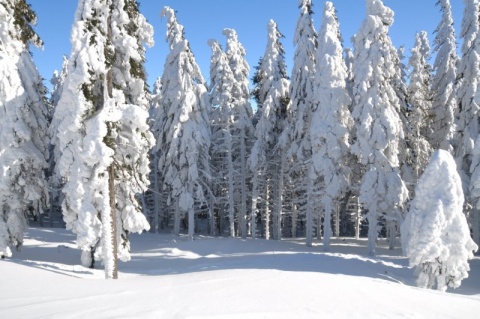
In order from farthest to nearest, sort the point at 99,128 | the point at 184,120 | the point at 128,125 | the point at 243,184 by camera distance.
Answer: the point at 243,184, the point at 184,120, the point at 128,125, the point at 99,128

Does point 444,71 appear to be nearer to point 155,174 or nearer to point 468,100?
point 468,100

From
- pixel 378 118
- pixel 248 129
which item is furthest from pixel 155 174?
pixel 378 118

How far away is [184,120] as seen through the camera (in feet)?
89.9

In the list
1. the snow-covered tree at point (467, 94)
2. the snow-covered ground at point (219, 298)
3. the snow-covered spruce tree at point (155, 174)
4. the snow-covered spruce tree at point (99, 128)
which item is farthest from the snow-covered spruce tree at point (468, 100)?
the snow-covered spruce tree at point (155, 174)

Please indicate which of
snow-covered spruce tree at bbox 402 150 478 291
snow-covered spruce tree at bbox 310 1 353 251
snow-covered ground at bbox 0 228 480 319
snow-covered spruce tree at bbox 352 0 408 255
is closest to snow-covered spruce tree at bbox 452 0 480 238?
snow-covered spruce tree at bbox 352 0 408 255

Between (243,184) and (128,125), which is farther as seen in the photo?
(243,184)

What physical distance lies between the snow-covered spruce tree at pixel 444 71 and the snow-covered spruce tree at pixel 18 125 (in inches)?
1163

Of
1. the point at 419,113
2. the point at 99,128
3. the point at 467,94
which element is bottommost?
the point at 99,128

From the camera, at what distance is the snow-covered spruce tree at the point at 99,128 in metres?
13.2

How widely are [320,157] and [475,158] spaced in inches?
349

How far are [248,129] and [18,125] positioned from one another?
20017 millimetres

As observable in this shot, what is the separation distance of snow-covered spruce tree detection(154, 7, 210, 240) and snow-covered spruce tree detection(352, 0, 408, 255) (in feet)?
37.4

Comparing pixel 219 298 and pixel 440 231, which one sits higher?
pixel 440 231

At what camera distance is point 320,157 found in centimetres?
2519
